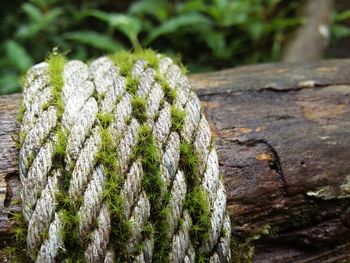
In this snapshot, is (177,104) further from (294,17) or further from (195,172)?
(294,17)

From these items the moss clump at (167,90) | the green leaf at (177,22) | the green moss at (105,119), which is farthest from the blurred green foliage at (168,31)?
the green moss at (105,119)

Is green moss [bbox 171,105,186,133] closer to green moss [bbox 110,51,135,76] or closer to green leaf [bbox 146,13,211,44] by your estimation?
green moss [bbox 110,51,135,76]

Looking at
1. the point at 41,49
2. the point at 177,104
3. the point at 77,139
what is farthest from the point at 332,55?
the point at 77,139

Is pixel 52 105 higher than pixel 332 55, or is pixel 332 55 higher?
pixel 52 105

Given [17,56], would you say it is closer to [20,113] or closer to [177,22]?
[177,22]

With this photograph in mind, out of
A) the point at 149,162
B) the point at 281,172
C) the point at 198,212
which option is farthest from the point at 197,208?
the point at 281,172

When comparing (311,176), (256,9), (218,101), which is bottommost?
(311,176)
